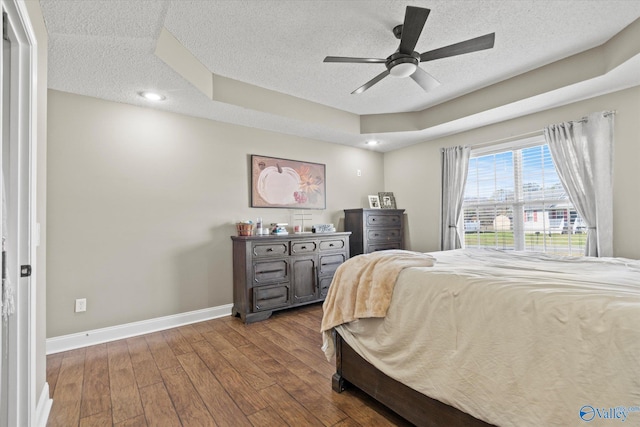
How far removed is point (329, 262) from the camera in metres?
4.05

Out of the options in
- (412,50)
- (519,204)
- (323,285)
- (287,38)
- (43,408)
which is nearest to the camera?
(43,408)

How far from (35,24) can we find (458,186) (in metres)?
4.51

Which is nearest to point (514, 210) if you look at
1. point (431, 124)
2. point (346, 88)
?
point (431, 124)

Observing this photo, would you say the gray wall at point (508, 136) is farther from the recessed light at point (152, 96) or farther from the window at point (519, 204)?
the recessed light at point (152, 96)

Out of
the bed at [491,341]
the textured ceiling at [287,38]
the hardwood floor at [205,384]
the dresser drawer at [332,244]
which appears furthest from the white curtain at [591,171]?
the hardwood floor at [205,384]

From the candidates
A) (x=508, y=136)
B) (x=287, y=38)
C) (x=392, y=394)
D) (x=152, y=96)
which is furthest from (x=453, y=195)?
(x=152, y=96)

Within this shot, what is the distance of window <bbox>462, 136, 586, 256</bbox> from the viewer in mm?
3457

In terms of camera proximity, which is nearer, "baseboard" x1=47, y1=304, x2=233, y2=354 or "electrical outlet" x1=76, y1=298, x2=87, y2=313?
"baseboard" x1=47, y1=304, x2=233, y2=354

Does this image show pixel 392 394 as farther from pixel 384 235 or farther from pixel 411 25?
pixel 384 235

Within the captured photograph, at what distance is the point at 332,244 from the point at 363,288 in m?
2.32

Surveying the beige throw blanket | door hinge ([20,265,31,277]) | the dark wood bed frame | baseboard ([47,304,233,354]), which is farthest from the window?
door hinge ([20,265,31,277])

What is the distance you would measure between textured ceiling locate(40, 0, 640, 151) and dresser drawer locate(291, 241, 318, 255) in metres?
1.72

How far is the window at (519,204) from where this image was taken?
3.46 metres

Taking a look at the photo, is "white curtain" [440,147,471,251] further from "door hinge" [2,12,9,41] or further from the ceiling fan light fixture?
"door hinge" [2,12,9,41]
